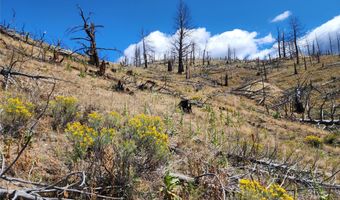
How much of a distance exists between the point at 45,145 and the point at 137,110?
13.3ft

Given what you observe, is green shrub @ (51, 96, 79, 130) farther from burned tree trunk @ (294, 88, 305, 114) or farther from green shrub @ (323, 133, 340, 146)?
burned tree trunk @ (294, 88, 305, 114)

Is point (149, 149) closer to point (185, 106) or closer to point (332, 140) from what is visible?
point (185, 106)

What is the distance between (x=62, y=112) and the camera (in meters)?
5.81

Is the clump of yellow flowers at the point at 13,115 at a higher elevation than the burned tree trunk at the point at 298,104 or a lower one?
lower

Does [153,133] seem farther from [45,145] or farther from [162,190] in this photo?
[45,145]

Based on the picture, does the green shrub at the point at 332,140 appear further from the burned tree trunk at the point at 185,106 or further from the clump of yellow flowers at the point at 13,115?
the clump of yellow flowers at the point at 13,115

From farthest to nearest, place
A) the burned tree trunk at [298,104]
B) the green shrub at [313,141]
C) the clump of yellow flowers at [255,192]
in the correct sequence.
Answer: the burned tree trunk at [298,104]
the green shrub at [313,141]
the clump of yellow flowers at [255,192]

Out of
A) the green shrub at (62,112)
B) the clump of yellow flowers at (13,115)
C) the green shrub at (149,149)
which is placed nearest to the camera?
the green shrub at (149,149)

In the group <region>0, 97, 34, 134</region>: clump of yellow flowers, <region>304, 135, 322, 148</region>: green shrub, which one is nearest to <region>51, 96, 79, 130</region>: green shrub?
<region>0, 97, 34, 134</region>: clump of yellow flowers

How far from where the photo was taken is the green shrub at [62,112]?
18.3ft

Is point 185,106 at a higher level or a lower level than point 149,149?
higher

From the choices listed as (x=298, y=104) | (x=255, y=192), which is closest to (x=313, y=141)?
(x=255, y=192)

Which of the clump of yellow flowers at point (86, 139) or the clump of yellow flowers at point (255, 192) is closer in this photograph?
the clump of yellow flowers at point (255, 192)

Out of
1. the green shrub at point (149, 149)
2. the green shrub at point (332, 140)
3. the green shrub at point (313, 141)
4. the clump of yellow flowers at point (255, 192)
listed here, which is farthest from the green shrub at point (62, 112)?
the green shrub at point (332, 140)
